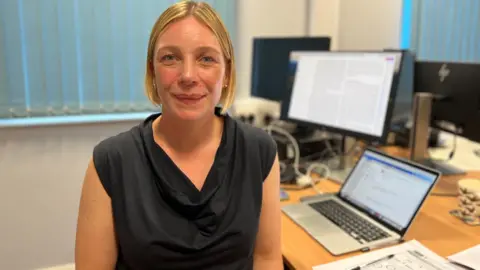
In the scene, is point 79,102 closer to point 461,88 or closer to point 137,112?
point 137,112

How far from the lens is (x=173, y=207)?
1042 millimetres

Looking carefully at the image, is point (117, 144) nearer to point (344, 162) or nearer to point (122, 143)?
point (122, 143)

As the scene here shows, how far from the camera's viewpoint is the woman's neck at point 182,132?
110cm

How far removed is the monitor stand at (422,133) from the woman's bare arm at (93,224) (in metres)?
1.38

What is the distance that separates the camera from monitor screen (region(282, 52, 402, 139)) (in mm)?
1545

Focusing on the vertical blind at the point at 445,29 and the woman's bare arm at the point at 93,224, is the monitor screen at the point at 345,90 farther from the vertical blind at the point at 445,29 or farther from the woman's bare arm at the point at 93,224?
the vertical blind at the point at 445,29

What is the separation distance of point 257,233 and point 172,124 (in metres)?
0.36

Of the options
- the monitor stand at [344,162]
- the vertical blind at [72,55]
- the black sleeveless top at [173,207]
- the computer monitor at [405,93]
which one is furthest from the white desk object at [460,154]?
the vertical blind at [72,55]

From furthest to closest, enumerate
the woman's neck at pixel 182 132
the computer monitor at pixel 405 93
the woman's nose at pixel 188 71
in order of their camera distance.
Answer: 1. the computer monitor at pixel 405 93
2. the woman's neck at pixel 182 132
3. the woman's nose at pixel 188 71

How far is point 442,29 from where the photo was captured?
320cm

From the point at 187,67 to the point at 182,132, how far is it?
18 cm

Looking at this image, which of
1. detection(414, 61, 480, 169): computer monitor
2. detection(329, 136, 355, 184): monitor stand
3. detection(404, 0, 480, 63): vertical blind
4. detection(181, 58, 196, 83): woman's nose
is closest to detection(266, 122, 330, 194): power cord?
detection(329, 136, 355, 184): monitor stand

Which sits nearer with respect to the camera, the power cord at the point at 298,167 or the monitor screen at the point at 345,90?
the monitor screen at the point at 345,90

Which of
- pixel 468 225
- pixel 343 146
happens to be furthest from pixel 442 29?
pixel 468 225
